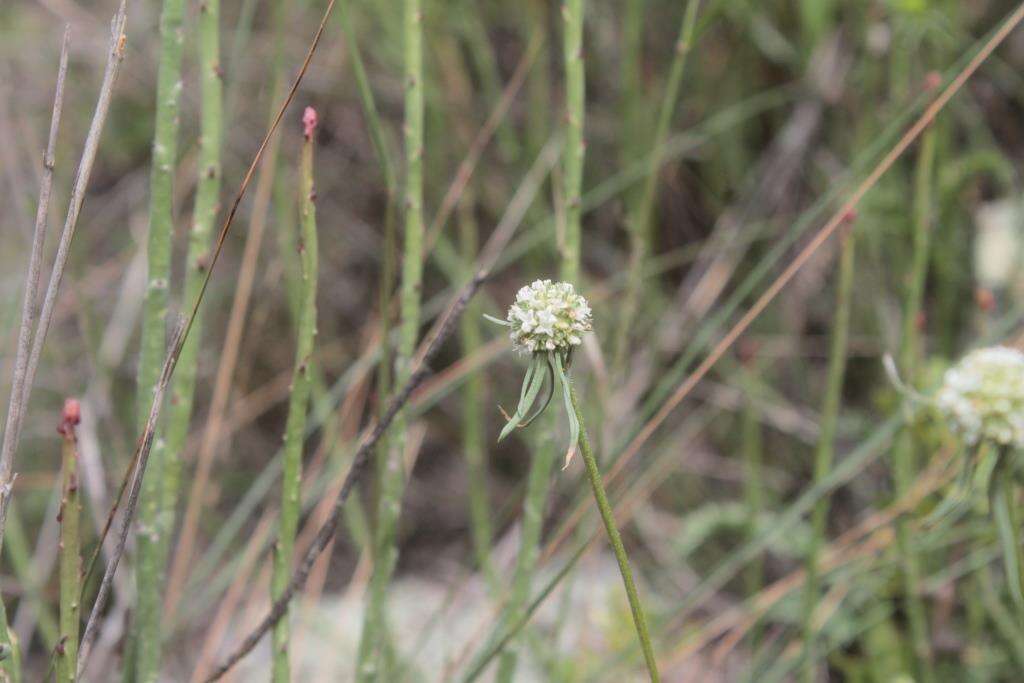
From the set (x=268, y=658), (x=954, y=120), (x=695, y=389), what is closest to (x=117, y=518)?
(x=268, y=658)

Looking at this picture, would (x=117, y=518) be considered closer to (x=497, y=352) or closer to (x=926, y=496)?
(x=497, y=352)

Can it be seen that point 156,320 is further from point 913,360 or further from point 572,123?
point 913,360

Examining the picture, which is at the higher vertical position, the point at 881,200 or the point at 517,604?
the point at 881,200

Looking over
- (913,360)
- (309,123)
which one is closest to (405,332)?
(309,123)

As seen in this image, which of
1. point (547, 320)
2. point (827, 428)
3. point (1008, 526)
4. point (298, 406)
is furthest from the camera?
point (827, 428)

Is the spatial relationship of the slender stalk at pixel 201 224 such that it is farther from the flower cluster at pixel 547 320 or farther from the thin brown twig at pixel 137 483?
the flower cluster at pixel 547 320
